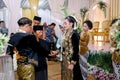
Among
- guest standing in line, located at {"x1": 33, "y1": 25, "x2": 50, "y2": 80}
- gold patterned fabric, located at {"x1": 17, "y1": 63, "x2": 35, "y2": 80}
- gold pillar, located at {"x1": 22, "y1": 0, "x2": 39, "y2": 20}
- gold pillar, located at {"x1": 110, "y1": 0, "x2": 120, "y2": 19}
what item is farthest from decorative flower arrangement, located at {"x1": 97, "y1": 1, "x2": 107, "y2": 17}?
gold patterned fabric, located at {"x1": 17, "y1": 63, "x2": 35, "y2": 80}

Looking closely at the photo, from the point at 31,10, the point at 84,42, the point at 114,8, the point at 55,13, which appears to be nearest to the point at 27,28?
the point at 84,42

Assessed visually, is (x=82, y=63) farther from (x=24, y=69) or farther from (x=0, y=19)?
(x=0, y=19)

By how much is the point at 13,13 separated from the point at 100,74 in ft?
24.5

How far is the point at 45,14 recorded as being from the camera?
11297mm

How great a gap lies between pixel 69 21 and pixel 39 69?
2.77ft

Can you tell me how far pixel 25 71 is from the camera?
3250 millimetres

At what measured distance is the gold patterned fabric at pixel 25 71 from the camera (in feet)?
10.7

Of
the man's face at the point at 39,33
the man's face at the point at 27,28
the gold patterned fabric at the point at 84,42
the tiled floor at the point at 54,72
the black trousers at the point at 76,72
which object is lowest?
the tiled floor at the point at 54,72

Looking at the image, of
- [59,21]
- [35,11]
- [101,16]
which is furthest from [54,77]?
[101,16]

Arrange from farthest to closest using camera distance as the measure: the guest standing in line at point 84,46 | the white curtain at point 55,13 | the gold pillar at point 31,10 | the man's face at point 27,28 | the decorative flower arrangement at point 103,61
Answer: the white curtain at point 55,13 < the gold pillar at point 31,10 < the guest standing in line at point 84,46 < the decorative flower arrangement at point 103,61 < the man's face at point 27,28

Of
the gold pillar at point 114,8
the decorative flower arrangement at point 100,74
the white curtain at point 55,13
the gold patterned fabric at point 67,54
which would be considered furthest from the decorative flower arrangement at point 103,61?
the gold pillar at point 114,8

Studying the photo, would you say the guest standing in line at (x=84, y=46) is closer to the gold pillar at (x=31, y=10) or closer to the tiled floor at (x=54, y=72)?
the tiled floor at (x=54, y=72)

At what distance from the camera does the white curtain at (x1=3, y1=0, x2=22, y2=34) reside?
1005 centimetres

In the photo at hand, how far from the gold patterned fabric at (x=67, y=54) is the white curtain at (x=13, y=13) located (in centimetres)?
654
